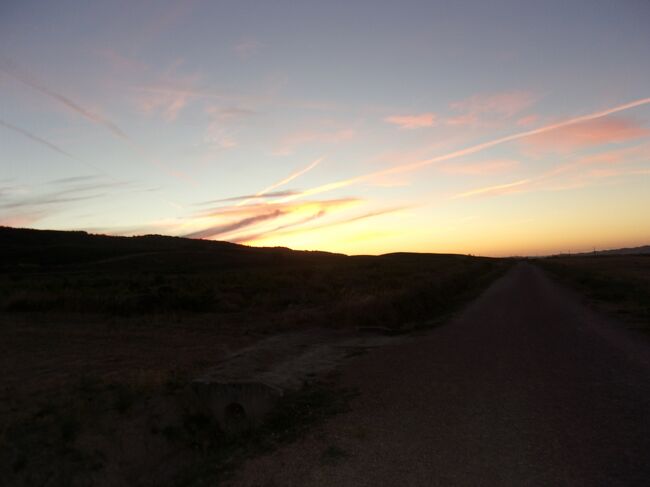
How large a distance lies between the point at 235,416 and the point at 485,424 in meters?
3.82

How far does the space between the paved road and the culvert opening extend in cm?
150

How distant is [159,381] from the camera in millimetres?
9914

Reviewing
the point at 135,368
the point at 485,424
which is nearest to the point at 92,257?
the point at 135,368

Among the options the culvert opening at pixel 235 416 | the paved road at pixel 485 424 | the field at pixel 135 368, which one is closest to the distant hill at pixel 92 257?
the field at pixel 135 368

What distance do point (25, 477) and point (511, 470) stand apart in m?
6.34

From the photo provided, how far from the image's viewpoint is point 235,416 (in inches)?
333

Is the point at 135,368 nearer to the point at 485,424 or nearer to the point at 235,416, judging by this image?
the point at 235,416

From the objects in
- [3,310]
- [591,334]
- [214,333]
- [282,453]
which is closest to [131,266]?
[3,310]

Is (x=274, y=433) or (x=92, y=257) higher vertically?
(x=92, y=257)

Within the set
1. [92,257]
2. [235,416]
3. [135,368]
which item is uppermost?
[92,257]

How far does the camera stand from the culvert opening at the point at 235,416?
809cm

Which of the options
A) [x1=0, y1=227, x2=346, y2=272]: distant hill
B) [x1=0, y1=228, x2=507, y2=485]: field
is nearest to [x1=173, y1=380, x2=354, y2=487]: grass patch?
[x1=0, y1=228, x2=507, y2=485]: field

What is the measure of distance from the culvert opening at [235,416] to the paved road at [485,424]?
1502 mm

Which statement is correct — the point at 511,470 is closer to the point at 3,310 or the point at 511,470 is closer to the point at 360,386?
the point at 360,386
